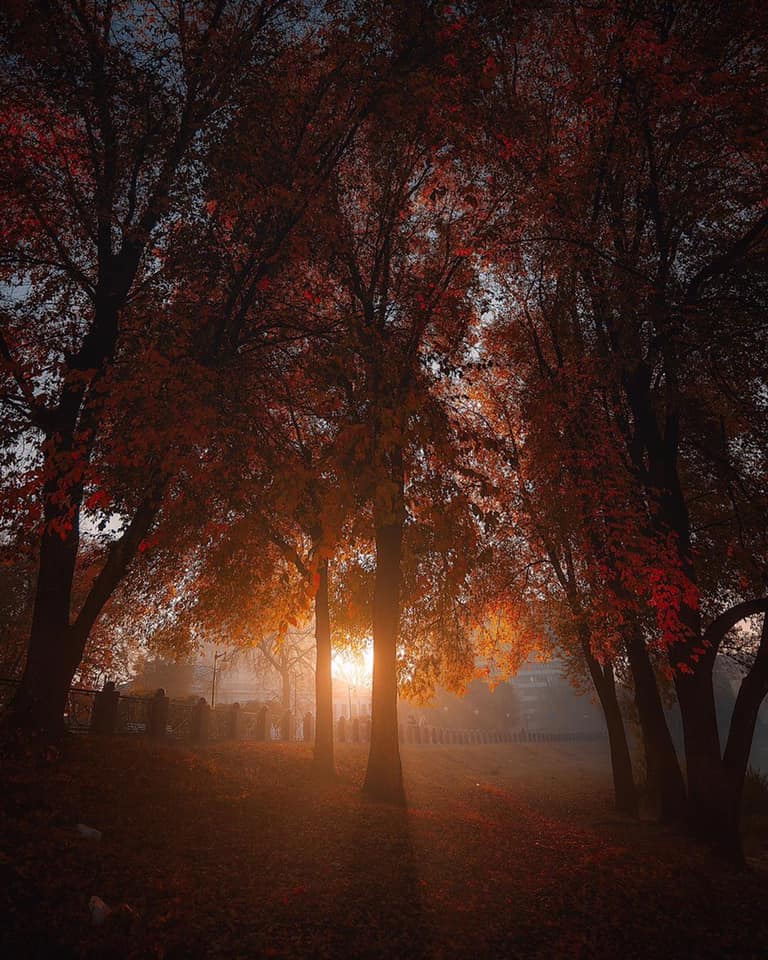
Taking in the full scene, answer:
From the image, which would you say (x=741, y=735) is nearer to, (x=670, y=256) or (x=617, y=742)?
(x=617, y=742)

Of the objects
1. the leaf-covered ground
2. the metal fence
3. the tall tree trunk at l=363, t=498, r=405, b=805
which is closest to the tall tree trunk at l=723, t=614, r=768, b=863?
the leaf-covered ground

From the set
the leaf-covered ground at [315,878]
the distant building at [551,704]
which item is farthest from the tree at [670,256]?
the distant building at [551,704]

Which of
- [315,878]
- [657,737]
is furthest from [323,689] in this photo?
[315,878]

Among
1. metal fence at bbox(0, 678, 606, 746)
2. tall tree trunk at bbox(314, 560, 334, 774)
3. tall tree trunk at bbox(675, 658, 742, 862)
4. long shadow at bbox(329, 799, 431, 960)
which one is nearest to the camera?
long shadow at bbox(329, 799, 431, 960)

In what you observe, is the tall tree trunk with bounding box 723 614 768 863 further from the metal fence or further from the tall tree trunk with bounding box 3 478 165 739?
→ the metal fence

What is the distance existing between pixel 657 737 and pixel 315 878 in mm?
9761

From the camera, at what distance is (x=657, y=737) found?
1273 cm

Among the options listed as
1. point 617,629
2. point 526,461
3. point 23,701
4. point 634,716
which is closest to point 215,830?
point 23,701

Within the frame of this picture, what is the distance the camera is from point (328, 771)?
14023 millimetres

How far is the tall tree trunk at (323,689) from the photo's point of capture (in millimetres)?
14449

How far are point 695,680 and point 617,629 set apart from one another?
8.72 ft

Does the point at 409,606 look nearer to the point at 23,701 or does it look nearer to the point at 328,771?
the point at 328,771

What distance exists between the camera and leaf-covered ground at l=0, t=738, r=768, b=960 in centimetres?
474

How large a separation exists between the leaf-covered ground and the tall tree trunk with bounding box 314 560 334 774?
318 cm
